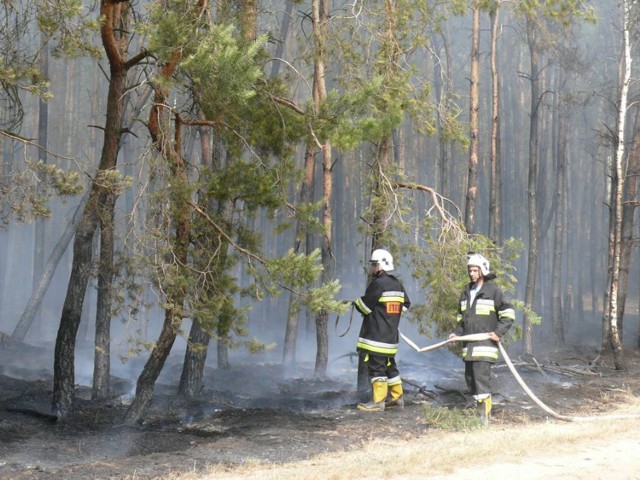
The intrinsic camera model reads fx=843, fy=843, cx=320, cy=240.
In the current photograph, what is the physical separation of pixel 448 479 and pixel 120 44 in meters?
7.77

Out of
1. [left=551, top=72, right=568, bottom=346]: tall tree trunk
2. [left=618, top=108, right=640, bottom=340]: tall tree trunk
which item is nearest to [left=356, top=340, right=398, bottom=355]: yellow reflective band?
[left=618, top=108, right=640, bottom=340]: tall tree trunk

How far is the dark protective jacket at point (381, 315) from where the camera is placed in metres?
11.2

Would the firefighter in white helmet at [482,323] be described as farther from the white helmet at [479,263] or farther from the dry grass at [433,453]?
the dry grass at [433,453]

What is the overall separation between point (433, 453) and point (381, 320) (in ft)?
10.9

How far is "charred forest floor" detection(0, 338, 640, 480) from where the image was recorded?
842 centimetres

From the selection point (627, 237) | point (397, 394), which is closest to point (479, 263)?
point (397, 394)

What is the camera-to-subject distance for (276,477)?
720cm

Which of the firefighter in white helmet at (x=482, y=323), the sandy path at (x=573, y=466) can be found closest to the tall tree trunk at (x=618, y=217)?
the firefighter in white helmet at (x=482, y=323)

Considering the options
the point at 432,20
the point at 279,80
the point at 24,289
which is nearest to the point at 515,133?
the point at 24,289

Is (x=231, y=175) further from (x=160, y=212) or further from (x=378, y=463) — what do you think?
(x=378, y=463)

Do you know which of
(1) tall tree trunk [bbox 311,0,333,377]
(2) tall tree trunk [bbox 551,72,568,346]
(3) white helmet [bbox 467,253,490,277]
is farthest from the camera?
(2) tall tree trunk [bbox 551,72,568,346]

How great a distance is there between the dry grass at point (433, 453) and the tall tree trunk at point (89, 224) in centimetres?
413

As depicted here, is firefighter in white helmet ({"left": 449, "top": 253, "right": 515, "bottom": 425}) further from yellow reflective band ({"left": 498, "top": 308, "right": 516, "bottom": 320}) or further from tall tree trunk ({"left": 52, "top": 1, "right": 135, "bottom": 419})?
tall tree trunk ({"left": 52, "top": 1, "right": 135, "bottom": 419})

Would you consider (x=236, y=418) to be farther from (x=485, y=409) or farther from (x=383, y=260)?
(x=485, y=409)
